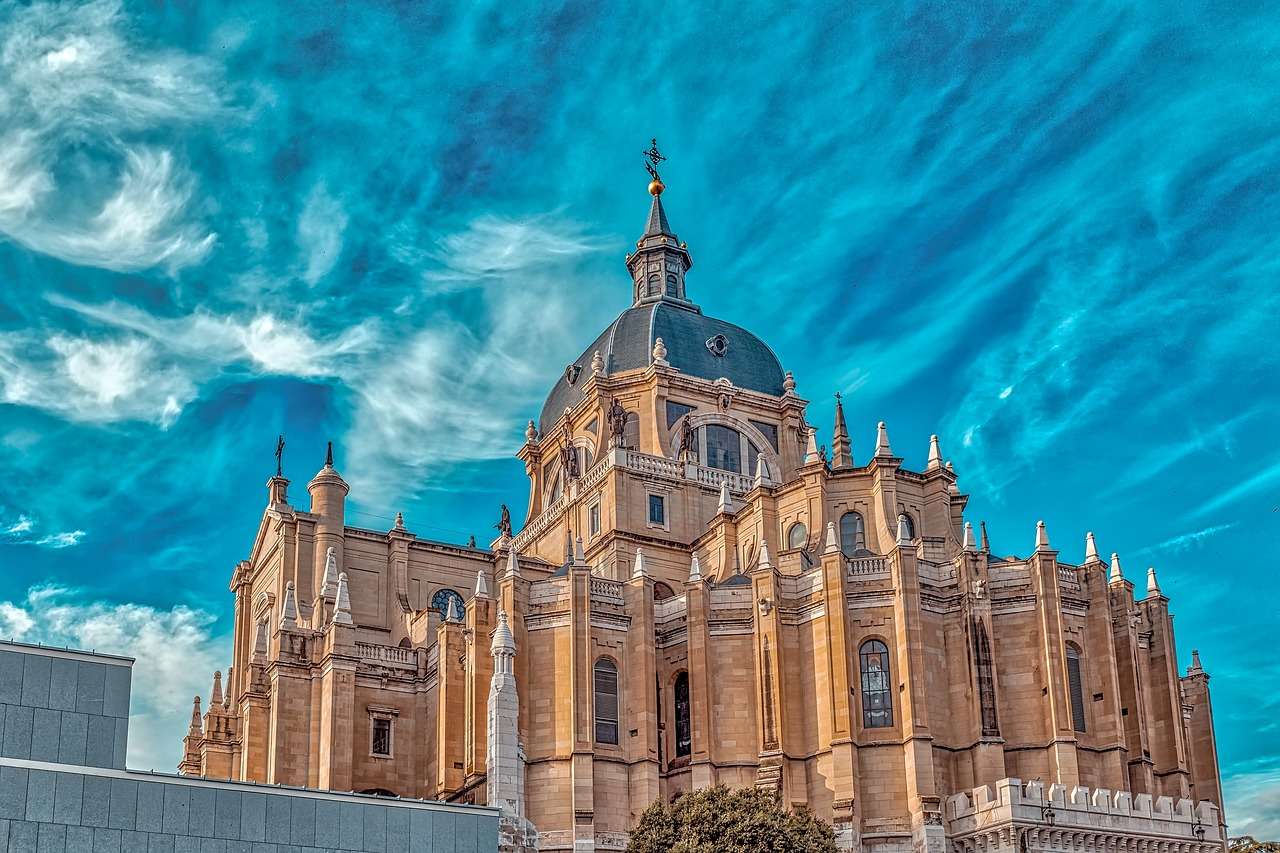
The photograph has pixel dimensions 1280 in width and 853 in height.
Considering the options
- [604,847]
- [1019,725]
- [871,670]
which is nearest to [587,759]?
[604,847]

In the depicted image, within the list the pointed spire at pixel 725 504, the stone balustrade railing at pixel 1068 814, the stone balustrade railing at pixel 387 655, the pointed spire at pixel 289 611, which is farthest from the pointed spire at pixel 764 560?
the pointed spire at pixel 289 611

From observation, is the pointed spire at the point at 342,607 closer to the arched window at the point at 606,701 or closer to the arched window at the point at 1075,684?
the arched window at the point at 606,701

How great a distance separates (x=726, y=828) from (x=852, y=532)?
21192 mm

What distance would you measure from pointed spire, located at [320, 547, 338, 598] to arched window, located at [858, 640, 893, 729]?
73.8ft

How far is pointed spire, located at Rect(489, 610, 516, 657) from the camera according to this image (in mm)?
58281

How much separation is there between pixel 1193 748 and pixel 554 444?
34.6m

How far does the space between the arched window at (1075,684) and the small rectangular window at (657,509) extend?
21369 mm

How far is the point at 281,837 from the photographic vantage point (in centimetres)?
4469

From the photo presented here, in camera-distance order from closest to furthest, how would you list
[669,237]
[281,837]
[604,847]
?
1. [281,837]
2. [604,847]
3. [669,237]

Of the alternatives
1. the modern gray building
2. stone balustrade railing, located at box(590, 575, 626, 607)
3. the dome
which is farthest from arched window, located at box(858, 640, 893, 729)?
the dome

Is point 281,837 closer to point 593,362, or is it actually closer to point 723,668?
point 723,668

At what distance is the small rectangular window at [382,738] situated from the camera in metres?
65.0

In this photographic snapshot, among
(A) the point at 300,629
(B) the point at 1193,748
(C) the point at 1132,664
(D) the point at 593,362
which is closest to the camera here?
(C) the point at 1132,664

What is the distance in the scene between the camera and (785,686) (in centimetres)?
6131
